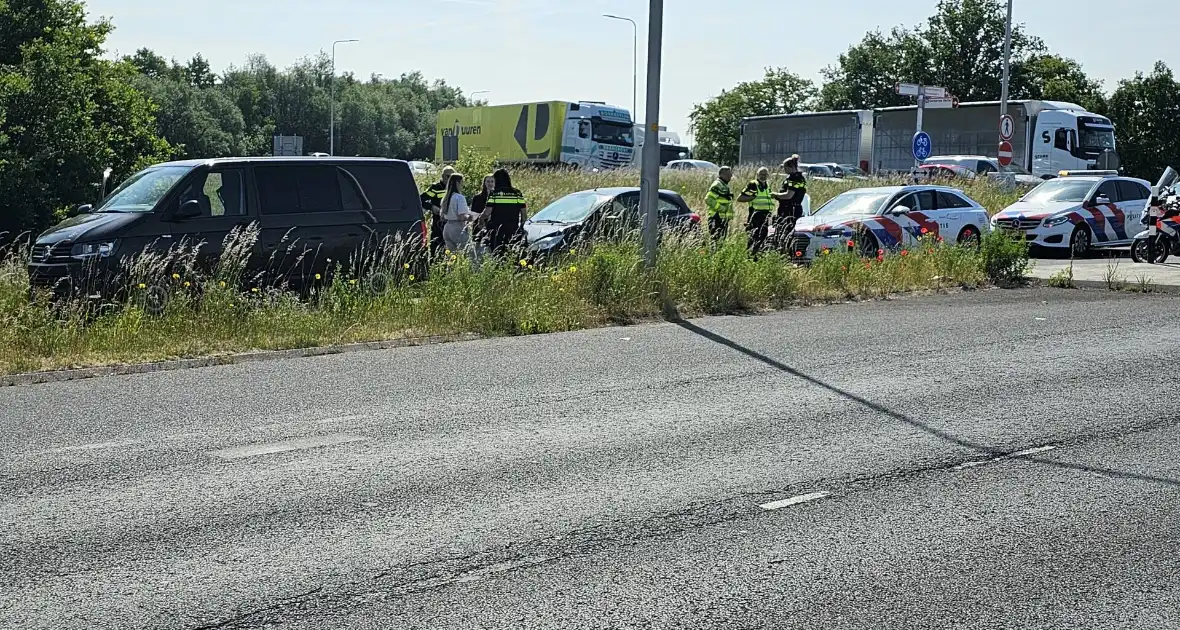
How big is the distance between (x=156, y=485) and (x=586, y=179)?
103 ft

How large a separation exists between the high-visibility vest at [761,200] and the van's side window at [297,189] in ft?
23.0

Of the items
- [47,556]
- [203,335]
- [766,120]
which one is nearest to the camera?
[47,556]

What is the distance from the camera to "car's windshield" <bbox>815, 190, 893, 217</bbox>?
2091cm

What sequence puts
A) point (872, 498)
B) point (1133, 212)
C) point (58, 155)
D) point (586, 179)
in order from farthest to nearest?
point (586, 179)
point (1133, 212)
point (58, 155)
point (872, 498)

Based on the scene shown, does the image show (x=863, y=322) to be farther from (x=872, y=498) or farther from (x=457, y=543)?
(x=457, y=543)

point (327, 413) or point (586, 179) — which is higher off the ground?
point (586, 179)

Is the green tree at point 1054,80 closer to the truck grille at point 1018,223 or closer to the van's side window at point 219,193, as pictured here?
the truck grille at point 1018,223

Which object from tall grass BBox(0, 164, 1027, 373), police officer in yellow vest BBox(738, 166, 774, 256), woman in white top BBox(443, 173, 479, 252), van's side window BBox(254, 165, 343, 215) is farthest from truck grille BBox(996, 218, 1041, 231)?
van's side window BBox(254, 165, 343, 215)

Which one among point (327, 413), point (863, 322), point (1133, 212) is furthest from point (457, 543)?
point (1133, 212)

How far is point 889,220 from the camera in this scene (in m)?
20.8

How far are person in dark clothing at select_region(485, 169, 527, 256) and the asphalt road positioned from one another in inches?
259

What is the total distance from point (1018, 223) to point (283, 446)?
21.3 metres

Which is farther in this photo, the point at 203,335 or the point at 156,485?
the point at 203,335

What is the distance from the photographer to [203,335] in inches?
445
